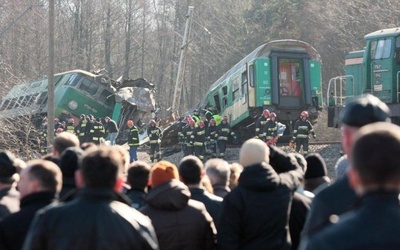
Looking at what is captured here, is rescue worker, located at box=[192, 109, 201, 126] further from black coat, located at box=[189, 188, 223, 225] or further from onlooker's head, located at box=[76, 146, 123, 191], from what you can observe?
onlooker's head, located at box=[76, 146, 123, 191]

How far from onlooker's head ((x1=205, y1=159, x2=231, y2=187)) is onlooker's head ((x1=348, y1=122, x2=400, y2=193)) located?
14.7 ft

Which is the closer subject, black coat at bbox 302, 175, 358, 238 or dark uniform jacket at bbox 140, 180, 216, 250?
black coat at bbox 302, 175, 358, 238

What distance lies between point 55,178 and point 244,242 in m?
1.73

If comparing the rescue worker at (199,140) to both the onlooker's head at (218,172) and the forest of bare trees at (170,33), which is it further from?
the onlooker's head at (218,172)

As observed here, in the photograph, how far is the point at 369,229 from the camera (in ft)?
10.8

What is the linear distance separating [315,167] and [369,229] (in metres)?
4.12

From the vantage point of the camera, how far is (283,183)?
6734 mm

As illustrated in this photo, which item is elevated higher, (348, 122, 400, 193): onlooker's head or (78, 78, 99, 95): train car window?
(78, 78, 99, 95): train car window

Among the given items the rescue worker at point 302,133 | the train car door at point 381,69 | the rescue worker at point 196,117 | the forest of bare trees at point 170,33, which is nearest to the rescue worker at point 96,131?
the rescue worker at point 196,117

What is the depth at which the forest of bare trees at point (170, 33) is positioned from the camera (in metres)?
54.7

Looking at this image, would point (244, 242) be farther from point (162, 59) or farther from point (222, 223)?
point (162, 59)

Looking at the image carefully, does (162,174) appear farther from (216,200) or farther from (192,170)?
(216,200)

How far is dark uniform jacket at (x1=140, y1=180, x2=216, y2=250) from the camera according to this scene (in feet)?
21.4

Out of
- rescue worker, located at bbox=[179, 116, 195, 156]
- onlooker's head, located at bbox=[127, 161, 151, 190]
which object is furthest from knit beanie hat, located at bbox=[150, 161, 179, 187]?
rescue worker, located at bbox=[179, 116, 195, 156]
